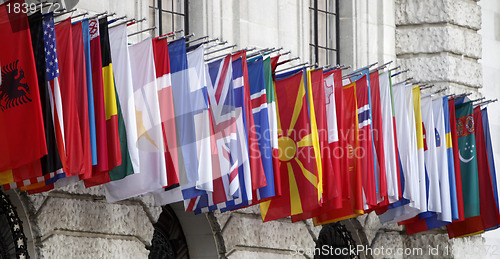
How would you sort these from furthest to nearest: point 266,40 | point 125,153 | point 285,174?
point 266,40
point 285,174
point 125,153

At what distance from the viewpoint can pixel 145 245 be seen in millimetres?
19234

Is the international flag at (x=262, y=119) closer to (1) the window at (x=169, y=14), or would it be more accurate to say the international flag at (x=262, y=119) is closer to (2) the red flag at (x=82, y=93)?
(1) the window at (x=169, y=14)

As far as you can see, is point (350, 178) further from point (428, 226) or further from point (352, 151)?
point (428, 226)

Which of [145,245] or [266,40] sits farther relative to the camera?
[266,40]

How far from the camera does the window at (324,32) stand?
23.7 metres

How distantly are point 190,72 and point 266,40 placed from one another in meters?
4.17

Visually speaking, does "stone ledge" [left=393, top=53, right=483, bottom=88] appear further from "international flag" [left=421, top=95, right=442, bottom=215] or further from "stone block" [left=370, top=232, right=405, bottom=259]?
"stone block" [left=370, top=232, right=405, bottom=259]

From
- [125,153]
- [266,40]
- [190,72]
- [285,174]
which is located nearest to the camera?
[125,153]

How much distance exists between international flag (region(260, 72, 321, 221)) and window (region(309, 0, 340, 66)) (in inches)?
151

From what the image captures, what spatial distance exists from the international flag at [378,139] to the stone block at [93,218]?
4166 mm

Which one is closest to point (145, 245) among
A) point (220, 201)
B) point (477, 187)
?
point (220, 201)

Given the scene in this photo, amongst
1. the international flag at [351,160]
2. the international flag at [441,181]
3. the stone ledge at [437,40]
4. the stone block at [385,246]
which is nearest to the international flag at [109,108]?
the international flag at [351,160]

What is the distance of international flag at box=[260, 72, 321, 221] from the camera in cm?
1950

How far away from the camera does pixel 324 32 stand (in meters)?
24.1
